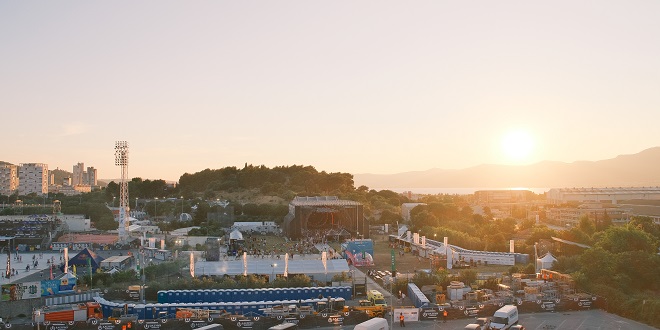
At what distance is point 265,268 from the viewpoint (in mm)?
23891

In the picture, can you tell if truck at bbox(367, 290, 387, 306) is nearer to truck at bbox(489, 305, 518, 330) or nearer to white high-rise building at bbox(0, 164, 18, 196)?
truck at bbox(489, 305, 518, 330)

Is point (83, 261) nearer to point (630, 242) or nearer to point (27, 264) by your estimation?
point (27, 264)

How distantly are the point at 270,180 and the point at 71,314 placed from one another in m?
69.3

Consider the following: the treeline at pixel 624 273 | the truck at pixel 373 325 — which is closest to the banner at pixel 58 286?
the truck at pixel 373 325

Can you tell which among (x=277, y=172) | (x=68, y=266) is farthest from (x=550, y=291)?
(x=277, y=172)

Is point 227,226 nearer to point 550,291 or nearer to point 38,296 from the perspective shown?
point 38,296

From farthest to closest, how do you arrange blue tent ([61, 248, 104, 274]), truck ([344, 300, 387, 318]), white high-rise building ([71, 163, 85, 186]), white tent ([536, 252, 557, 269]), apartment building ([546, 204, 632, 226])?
white high-rise building ([71, 163, 85, 186]) < apartment building ([546, 204, 632, 226]) < blue tent ([61, 248, 104, 274]) < white tent ([536, 252, 557, 269]) < truck ([344, 300, 387, 318])

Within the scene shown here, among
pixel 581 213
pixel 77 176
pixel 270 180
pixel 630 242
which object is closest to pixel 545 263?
pixel 630 242

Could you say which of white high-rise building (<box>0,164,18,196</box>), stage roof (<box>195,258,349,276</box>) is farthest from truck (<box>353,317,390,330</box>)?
white high-rise building (<box>0,164,18,196</box>)

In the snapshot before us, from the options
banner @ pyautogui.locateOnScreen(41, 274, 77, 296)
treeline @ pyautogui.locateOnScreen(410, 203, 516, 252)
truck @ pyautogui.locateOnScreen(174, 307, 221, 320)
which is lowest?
truck @ pyautogui.locateOnScreen(174, 307, 221, 320)

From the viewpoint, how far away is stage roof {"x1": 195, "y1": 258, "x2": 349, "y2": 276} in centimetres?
2330

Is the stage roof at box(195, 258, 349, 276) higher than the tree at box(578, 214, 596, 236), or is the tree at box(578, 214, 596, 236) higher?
the tree at box(578, 214, 596, 236)

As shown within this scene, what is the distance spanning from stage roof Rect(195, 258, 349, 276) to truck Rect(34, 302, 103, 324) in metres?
6.15

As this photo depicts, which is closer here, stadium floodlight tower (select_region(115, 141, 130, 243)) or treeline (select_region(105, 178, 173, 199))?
stadium floodlight tower (select_region(115, 141, 130, 243))
